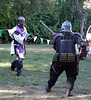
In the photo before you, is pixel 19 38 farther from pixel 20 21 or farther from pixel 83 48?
pixel 83 48

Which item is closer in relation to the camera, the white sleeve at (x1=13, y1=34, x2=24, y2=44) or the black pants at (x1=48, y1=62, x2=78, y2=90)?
the black pants at (x1=48, y1=62, x2=78, y2=90)

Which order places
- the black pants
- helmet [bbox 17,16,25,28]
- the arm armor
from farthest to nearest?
helmet [bbox 17,16,25,28], the black pants, the arm armor

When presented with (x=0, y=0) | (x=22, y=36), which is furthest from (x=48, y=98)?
(x=0, y=0)

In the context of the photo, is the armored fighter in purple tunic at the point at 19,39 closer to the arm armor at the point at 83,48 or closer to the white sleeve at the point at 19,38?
the white sleeve at the point at 19,38

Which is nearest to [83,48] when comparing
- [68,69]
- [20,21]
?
[68,69]

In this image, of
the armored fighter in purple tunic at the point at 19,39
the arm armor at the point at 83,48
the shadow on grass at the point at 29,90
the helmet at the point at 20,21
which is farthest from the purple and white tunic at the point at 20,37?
the arm armor at the point at 83,48

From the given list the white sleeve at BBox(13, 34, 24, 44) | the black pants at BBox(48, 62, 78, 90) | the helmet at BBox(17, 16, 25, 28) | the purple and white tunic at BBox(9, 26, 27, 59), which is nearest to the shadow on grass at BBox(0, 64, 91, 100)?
the black pants at BBox(48, 62, 78, 90)

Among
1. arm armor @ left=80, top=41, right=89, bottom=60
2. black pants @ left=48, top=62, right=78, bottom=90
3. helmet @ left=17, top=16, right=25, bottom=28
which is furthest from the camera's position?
helmet @ left=17, top=16, right=25, bottom=28

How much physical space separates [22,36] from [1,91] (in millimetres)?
2717

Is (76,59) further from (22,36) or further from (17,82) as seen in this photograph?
(22,36)

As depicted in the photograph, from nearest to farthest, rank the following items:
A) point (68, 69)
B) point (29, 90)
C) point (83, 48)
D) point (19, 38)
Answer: point (83, 48)
point (68, 69)
point (29, 90)
point (19, 38)

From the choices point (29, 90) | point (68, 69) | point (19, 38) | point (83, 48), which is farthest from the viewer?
point (19, 38)

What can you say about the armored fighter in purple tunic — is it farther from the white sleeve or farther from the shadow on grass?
the shadow on grass

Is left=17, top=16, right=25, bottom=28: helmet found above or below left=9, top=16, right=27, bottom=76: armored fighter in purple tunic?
above
